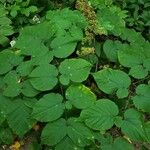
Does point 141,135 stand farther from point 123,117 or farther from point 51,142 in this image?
point 51,142

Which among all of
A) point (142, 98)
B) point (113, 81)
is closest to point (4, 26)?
point (113, 81)

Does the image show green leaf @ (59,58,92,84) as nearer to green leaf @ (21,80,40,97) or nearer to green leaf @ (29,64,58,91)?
green leaf @ (29,64,58,91)

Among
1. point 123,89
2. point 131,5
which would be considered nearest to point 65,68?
point 123,89

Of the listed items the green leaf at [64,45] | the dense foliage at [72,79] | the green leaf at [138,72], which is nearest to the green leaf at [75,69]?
the dense foliage at [72,79]

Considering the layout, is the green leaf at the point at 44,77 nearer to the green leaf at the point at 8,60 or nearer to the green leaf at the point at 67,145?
the green leaf at the point at 8,60

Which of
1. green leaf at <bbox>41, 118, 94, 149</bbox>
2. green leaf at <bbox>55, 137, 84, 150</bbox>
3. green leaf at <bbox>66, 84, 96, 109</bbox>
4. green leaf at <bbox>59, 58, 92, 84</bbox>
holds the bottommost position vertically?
green leaf at <bbox>55, 137, 84, 150</bbox>

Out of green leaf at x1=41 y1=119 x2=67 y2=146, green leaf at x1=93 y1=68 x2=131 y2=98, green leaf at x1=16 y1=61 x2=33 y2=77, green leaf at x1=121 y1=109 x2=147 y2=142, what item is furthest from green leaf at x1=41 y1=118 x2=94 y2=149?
green leaf at x1=16 y1=61 x2=33 y2=77

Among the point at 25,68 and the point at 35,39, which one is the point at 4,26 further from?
the point at 25,68
